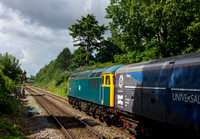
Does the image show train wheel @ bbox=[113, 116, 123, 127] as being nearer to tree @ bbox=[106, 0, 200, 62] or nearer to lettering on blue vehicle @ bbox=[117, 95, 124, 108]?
lettering on blue vehicle @ bbox=[117, 95, 124, 108]

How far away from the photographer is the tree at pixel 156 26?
51.6 feet

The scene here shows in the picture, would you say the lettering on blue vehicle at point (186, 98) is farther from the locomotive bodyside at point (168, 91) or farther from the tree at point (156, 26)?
the tree at point (156, 26)

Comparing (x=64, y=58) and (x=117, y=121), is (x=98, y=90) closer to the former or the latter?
(x=117, y=121)

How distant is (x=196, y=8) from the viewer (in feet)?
50.5

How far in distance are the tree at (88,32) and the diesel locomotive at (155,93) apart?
29515 millimetres

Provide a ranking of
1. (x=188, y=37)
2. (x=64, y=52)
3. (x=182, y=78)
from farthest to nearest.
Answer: (x=64, y=52) < (x=188, y=37) < (x=182, y=78)

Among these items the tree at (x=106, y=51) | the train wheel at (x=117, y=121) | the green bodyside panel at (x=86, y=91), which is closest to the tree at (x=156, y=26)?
the green bodyside panel at (x=86, y=91)

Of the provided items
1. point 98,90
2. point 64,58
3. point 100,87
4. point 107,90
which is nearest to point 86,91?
point 98,90

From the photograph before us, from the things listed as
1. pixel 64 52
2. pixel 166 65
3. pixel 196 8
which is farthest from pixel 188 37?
pixel 64 52

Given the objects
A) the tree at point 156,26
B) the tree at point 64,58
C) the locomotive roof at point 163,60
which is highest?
the tree at point 64,58

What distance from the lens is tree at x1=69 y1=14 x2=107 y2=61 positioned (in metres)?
40.7

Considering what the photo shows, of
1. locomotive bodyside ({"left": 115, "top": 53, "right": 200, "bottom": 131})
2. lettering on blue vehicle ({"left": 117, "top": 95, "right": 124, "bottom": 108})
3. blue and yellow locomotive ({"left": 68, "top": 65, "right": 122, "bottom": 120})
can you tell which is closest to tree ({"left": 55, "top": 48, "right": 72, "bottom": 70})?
blue and yellow locomotive ({"left": 68, "top": 65, "right": 122, "bottom": 120})

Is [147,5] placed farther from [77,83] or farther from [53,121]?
[53,121]

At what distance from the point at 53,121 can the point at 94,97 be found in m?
3.84
